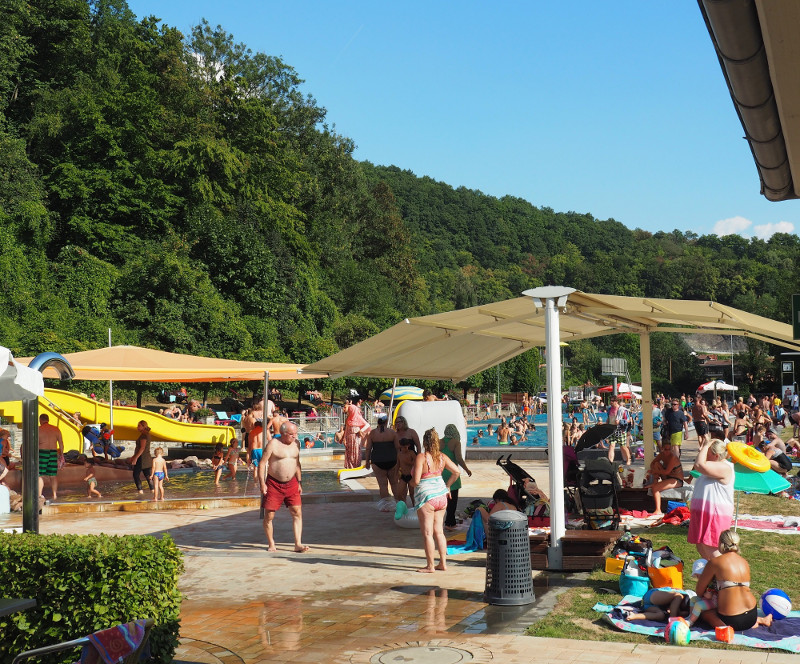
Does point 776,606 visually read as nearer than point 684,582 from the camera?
Yes

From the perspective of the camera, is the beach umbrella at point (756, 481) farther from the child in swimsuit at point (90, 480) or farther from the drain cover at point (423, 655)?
the child in swimsuit at point (90, 480)

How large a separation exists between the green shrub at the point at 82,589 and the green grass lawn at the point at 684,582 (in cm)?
287

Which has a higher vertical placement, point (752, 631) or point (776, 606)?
point (776, 606)

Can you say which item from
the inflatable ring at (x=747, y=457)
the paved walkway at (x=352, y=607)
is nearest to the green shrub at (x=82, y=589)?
the paved walkway at (x=352, y=607)

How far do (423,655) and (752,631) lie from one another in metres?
2.53

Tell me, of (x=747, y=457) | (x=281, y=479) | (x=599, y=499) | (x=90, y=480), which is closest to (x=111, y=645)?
(x=281, y=479)

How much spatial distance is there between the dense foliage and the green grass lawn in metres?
28.2

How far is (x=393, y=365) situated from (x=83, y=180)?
35.1 metres

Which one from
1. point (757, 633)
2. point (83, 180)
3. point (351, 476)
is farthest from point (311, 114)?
point (757, 633)

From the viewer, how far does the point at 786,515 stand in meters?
12.6

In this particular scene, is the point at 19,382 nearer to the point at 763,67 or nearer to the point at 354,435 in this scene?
the point at 763,67

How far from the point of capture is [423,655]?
622 cm

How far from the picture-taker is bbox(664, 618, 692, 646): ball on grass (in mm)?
6391

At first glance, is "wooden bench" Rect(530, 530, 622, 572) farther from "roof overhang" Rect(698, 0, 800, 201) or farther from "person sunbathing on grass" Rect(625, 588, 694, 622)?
"roof overhang" Rect(698, 0, 800, 201)
